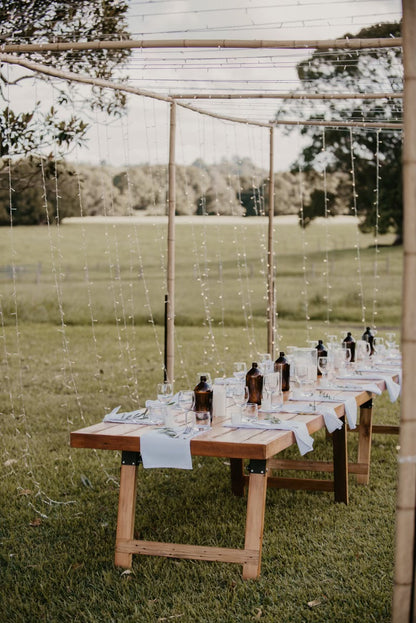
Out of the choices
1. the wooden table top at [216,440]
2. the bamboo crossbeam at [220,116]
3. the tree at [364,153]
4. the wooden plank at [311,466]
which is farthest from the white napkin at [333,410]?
the tree at [364,153]

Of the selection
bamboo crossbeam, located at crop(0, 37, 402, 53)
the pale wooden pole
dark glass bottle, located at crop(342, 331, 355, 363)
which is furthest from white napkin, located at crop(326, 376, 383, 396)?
the pale wooden pole

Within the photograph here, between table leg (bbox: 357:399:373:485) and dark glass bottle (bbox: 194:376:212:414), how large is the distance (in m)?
1.42

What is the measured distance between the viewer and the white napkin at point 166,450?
3291 millimetres

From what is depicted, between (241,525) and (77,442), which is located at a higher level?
(77,442)

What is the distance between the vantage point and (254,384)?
407 cm

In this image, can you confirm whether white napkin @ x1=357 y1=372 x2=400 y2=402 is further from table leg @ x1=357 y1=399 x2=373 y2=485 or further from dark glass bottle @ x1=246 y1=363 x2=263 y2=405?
dark glass bottle @ x1=246 y1=363 x2=263 y2=405

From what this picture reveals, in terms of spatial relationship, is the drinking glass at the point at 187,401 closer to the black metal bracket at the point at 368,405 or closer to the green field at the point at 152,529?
the green field at the point at 152,529

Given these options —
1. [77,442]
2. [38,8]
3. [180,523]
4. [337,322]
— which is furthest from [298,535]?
[337,322]

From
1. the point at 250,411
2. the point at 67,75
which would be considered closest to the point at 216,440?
the point at 250,411

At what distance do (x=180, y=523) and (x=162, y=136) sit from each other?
1188cm

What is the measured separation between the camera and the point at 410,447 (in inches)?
84.7

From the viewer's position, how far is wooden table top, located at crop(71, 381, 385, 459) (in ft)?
10.6

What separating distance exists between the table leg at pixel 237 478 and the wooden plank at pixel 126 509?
1141mm

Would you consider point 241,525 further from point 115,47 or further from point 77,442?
point 115,47
